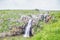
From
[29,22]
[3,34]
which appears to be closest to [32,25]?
[29,22]

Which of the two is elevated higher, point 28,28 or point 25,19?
point 25,19

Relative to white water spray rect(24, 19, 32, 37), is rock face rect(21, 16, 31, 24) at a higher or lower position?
higher

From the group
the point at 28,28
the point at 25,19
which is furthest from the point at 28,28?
the point at 25,19

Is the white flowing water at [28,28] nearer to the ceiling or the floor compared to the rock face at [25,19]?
nearer to the floor

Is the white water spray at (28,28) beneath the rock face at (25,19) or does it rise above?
beneath

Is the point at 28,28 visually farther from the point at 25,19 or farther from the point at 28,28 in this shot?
the point at 25,19

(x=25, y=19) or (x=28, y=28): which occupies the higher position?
(x=25, y=19)

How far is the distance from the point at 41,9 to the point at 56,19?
21.8 inches

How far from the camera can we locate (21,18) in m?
3.91

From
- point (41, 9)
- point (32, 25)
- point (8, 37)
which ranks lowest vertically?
point (8, 37)

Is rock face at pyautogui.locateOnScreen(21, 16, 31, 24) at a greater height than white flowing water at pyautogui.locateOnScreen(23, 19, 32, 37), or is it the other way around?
rock face at pyautogui.locateOnScreen(21, 16, 31, 24)

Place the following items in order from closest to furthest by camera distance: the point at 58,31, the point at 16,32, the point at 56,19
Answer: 1. the point at 58,31
2. the point at 56,19
3. the point at 16,32
